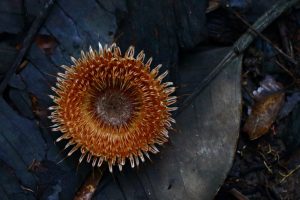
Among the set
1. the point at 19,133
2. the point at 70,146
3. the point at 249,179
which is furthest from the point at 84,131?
the point at 249,179

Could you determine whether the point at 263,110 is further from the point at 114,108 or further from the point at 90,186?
the point at 90,186

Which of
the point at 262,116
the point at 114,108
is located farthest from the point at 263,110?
the point at 114,108

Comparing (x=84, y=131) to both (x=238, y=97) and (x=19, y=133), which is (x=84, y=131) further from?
(x=238, y=97)

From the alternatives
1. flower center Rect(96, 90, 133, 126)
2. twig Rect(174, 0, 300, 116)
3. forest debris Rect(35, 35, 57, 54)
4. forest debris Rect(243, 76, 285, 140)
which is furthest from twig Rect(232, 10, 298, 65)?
forest debris Rect(35, 35, 57, 54)

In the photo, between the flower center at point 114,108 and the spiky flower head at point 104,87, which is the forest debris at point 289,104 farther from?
the flower center at point 114,108

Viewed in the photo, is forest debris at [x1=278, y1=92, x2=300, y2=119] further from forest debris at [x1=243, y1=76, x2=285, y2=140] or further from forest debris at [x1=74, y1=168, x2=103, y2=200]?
forest debris at [x1=74, y1=168, x2=103, y2=200]
